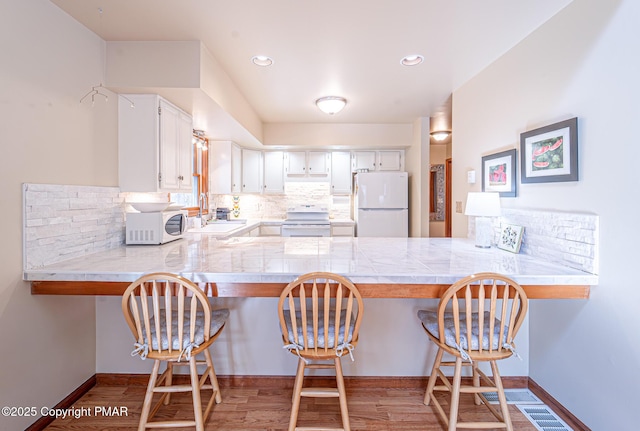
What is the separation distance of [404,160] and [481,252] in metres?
3.01

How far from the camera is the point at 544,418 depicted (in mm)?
1817

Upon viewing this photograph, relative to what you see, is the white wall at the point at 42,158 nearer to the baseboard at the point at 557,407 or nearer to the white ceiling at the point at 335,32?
the white ceiling at the point at 335,32

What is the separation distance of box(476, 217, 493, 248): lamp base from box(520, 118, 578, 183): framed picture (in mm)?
367

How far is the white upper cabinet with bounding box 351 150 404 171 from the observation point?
4.93 m

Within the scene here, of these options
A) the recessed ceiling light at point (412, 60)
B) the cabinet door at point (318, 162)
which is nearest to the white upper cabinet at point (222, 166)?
the cabinet door at point (318, 162)

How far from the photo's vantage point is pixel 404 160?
4953 millimetres

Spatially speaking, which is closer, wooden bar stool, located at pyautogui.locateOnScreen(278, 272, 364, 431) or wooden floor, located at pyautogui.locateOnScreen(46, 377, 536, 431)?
wooden bar stool, located at pyautogui.locateOnScreen(278, 272, 364, 431)

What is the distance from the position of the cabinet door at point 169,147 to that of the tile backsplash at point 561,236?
8.57ft

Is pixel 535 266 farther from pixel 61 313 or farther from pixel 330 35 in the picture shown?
pixel 61 313

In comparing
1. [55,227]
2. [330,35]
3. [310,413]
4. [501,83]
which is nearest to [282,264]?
[310,413]

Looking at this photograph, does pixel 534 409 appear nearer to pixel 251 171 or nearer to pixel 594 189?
pixel 594 189

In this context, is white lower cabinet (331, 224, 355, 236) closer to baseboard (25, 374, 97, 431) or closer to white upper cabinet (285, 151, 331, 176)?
white upper cabinet (285, 151, 331, 176)

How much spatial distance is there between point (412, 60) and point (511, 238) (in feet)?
5.04

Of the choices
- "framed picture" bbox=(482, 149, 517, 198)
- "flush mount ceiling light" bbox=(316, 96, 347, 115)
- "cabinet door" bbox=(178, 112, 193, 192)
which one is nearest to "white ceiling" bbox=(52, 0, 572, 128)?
"flush mount ceiling light" bbox=(316, 96, 347, 115)
